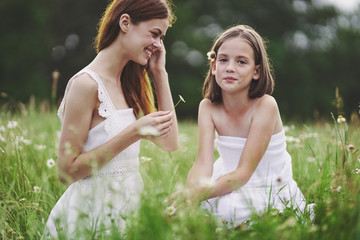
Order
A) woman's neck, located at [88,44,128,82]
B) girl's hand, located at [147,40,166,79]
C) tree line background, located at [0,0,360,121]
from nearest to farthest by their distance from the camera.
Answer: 1. woman's neck, located at [88,44,128,82]
2. girl's hand, located at [147,40,166,79]
3. tree line background, located at [0,0,360,121]

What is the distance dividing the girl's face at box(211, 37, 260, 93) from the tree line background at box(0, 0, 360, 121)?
42.4 ft

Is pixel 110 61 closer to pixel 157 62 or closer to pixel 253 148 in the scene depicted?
pixel 157 62

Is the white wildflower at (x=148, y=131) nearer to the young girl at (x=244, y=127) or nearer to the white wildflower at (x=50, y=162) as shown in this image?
the young girl at (x=244, y=127)

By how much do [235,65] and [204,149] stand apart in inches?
23.4

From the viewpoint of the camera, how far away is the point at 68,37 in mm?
17828

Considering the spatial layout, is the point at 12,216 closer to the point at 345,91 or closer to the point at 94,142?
the point at 94,142

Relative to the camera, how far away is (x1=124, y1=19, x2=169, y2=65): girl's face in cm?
240

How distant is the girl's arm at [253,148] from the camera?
7.57ft

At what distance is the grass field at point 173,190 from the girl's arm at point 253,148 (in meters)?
0.28

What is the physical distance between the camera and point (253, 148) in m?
2.38

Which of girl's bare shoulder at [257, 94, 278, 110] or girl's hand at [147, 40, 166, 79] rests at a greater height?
girl's hand at [147, 40, 166, 79]

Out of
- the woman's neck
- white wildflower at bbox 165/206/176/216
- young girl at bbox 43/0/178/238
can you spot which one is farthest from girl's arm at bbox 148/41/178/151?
white wildflower at bbox 165/206/176/216

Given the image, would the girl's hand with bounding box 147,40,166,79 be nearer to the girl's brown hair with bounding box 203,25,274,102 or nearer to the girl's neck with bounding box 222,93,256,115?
the girl's brown hair with bounding box 203,25,274,102

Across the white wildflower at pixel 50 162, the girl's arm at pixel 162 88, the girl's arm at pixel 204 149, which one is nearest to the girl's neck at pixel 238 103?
the girl's arm at pixel 204 149
